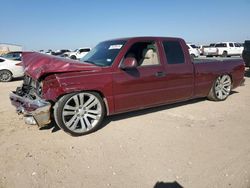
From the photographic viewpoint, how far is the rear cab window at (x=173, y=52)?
16.9 feet

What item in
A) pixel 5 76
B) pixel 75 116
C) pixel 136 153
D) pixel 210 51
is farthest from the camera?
pixel 210 51

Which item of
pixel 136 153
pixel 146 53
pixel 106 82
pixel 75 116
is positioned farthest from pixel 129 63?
pixel 136 153

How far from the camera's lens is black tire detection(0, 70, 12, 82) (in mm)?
12016

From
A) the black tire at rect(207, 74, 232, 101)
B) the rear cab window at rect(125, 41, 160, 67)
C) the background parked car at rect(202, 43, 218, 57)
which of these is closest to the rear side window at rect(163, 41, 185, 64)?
the rear cab window at rect(125, 41, 160, 67)

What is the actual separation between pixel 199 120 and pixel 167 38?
6.28ft

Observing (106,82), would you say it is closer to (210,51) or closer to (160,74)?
(160,74)

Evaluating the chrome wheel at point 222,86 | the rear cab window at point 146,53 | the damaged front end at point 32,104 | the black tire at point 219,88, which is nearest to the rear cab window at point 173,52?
the rear cab window at point 146,53

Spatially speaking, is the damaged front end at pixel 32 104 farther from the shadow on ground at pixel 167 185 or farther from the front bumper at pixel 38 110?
the shadow on ground at pixel 167 185

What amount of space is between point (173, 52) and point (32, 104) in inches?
123

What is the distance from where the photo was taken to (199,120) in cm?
492

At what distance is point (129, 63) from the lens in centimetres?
432

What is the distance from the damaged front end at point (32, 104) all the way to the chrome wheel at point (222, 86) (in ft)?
14.4

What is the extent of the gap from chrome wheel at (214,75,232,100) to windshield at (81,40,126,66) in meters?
3.01

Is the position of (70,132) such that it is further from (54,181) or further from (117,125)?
(54,181)
